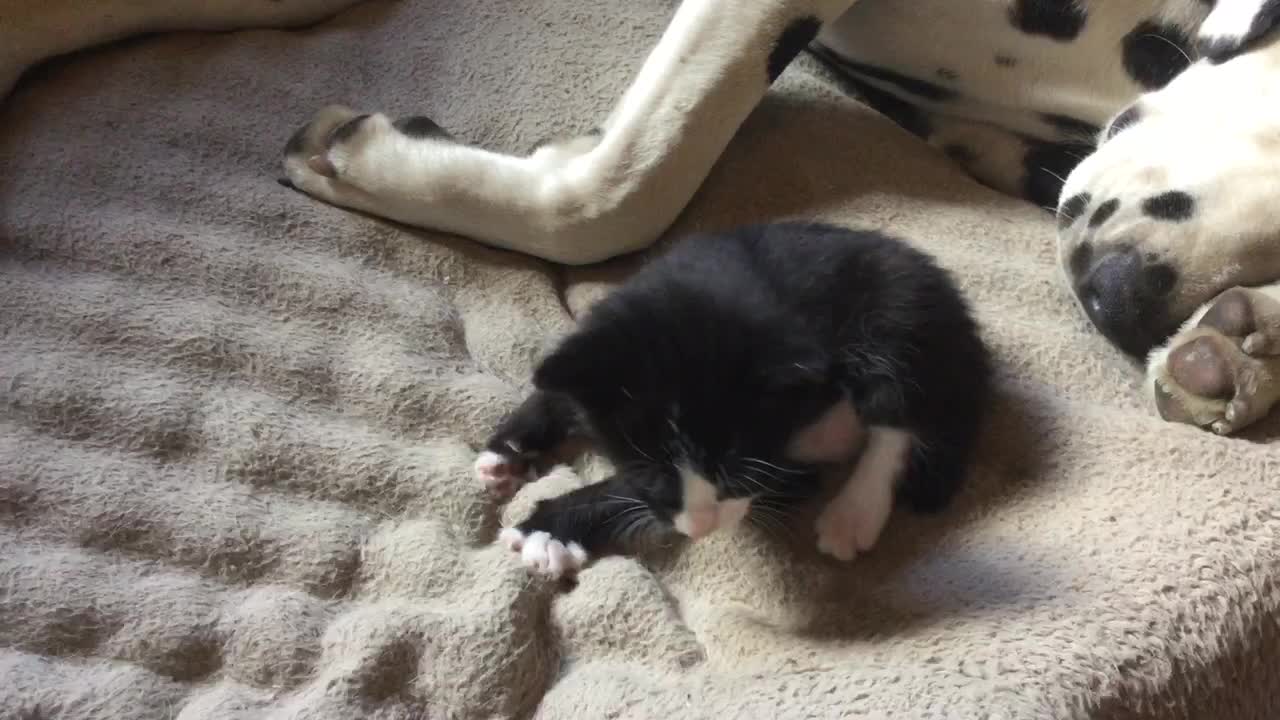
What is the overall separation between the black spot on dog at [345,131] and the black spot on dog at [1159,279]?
2.73 feet

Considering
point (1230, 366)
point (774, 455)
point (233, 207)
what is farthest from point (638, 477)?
point (233, 207)

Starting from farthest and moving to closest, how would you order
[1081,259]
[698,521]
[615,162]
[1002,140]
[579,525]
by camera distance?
[1002,140]
[615,162]
[1081,259]
[579,525]
[698,521]

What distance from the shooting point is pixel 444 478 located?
3.24 feet

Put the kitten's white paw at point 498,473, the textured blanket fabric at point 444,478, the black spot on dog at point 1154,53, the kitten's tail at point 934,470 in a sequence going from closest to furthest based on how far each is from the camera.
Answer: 1. the textured blanket fabric at point 444,478
2. the kitten's tail at point 934,470
3. the kitten's white paw at point 498,473
4. the black spot on dog at point 1154,53

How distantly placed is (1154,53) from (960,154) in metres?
0.24

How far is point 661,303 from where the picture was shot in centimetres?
88

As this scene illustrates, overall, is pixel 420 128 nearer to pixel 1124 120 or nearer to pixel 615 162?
pixel 615 162

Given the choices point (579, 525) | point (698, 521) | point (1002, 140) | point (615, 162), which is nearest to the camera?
point (698, 521)

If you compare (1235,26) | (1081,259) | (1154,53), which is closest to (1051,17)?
(1154,53)

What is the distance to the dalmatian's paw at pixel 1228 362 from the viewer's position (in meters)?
0.86

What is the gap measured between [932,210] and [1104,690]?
0.63m

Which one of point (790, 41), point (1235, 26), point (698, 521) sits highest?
point (1235, 26)

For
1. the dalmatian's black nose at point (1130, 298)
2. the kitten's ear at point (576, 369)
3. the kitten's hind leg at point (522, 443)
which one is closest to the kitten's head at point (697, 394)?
the kitten's ear at point (576, 369)

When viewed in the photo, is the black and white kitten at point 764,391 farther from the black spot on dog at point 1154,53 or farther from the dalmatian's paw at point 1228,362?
the black spot on dog at point 1154,53
